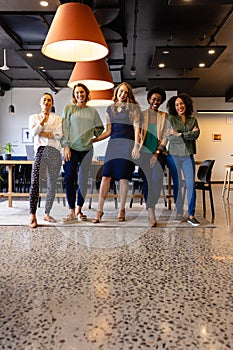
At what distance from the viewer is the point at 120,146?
3623mm

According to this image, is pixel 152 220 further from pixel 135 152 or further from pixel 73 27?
pixel 73 27

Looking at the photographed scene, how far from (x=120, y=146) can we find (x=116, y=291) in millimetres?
2102

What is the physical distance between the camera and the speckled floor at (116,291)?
1264 mm

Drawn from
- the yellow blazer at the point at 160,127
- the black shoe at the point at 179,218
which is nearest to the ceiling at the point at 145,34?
the yellow blazer at the point at 160,127

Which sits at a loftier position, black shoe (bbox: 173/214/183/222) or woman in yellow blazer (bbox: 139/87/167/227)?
woman in yellow blazer (bbox: 139/87/167/227)

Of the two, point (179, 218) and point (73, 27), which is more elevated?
point (73, 27)

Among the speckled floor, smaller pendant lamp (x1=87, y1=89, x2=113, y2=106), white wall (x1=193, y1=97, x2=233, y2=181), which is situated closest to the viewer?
the speckled floor

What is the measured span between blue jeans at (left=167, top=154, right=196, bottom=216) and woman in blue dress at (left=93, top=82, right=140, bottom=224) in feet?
1.61

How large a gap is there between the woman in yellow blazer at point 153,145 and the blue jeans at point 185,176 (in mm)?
134

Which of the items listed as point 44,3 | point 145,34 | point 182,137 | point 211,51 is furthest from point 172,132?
point 145,34

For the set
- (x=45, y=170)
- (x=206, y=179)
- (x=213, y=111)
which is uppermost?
(x=213, y=111)

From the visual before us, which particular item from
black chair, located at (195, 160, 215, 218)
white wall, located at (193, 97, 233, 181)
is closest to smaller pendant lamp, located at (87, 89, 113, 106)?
black chair, located at (195, 160, 215, 218)

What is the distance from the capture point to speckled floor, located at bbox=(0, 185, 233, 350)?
1.26 m

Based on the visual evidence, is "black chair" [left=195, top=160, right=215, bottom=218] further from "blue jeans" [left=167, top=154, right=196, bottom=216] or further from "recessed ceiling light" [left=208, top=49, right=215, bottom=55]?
"recessed ceiling light" [left=208, top=49, right=215, bottom=55]
